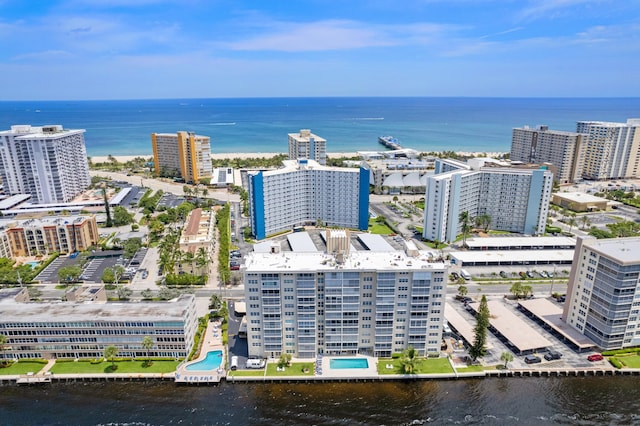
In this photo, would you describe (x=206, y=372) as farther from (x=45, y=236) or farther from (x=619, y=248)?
(x=45, y=236)

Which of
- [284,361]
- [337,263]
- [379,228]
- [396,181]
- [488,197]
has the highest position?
[337,263]

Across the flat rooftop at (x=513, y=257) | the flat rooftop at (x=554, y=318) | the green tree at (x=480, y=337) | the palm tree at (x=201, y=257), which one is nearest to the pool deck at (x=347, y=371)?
the green tree at (x=480, y=337)

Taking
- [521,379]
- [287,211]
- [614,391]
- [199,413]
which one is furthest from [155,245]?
[614,391]

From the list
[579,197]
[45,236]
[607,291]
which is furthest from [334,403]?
[579,197]

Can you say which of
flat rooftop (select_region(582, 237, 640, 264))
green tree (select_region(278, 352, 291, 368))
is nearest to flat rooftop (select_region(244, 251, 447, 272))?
green tree (select_region(278, 352, 291, 368))

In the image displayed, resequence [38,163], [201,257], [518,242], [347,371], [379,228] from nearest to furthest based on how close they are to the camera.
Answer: [347,371], [201,257], [518,242], [379,228], [38,163]

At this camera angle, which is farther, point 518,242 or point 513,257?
point 518,242

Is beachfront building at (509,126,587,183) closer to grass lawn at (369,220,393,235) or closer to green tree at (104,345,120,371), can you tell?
grass lawn at (369,220,393,235)
